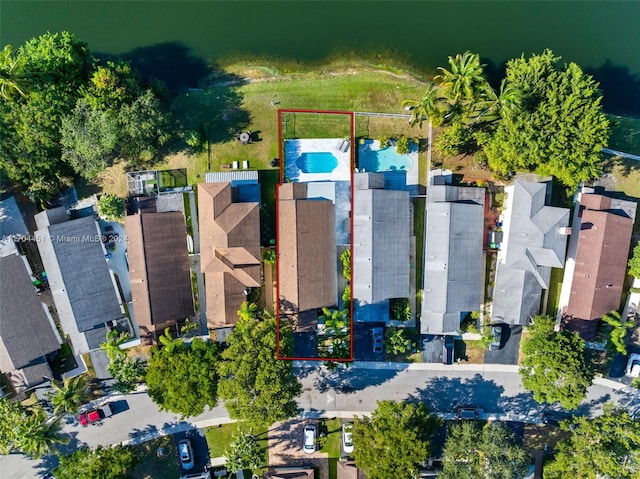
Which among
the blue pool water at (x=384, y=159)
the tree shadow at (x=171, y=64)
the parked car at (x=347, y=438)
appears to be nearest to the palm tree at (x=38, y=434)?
the parked car at (x=347, y=438)

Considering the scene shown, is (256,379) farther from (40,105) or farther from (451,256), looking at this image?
(40,105)

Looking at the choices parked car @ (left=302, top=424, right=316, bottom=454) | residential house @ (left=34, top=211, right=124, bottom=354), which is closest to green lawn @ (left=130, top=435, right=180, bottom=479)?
residential house @ (left=34, top=211, right=124, bottom=354)

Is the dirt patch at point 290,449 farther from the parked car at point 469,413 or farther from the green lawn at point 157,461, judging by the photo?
the parked car at point 469,413

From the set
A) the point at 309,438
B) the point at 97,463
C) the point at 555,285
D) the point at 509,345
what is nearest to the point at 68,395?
the point at 97,463

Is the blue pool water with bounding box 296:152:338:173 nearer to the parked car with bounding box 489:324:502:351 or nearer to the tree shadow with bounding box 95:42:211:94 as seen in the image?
the tree shadow with bounding box 95:42:211:94

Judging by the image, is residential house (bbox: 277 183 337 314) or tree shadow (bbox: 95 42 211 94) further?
tree shadow (bbox: 95 42 211 94)

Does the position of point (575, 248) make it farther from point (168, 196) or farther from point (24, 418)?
point (24, 418)
